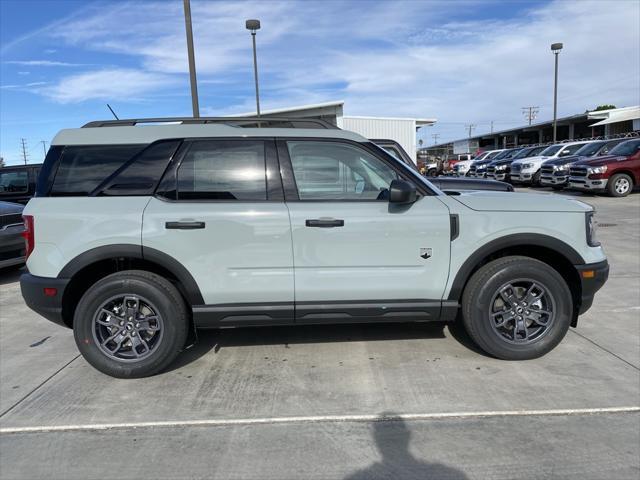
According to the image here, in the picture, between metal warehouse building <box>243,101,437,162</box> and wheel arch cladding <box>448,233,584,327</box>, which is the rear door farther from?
metal warehouse building <box>243,101,437,162</box>

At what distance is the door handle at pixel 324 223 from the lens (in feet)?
12.2

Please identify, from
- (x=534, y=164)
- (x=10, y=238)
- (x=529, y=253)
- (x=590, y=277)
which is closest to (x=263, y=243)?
(x=529, y=253)

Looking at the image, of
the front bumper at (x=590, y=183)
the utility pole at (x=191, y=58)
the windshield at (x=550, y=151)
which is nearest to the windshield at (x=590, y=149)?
the windshield at (x=550, y=151)

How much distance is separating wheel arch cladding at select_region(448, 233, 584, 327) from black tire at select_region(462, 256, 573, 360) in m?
0.10

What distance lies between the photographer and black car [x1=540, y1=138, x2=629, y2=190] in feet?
57.6

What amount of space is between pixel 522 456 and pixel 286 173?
249 cm

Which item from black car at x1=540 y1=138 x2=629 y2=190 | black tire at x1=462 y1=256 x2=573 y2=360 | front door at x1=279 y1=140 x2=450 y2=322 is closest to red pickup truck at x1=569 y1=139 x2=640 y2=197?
black car at x1=540 y1=138 x2=629 y2=190

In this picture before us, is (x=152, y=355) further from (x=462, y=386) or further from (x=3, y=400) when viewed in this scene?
(x=462, y=386)

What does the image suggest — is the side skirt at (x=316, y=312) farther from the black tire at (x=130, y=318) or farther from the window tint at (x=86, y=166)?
the window tint at (x=86, y=166)

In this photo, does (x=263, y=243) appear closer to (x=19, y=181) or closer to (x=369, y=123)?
(x=19, y=181)

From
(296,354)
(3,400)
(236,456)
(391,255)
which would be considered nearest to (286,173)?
(391,255)

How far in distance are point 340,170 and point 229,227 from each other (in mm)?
998

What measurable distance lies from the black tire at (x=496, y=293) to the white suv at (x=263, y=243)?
11 mm

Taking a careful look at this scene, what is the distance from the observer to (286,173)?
3857 millimetres
